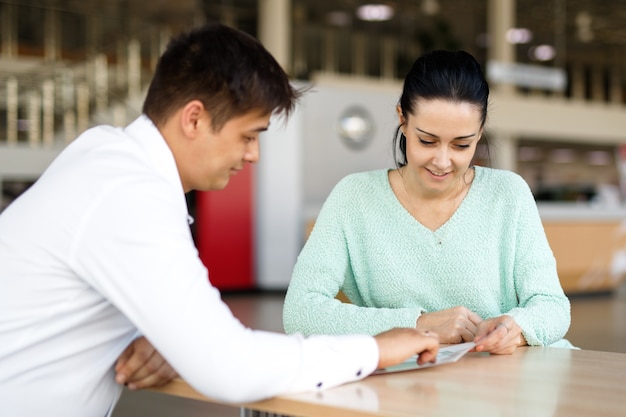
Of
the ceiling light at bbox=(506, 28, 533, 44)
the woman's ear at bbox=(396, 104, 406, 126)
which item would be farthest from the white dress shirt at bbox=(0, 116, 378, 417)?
the ceiling light at bbox=(506, 28, 533, 44)

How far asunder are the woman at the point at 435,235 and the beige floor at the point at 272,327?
6.58 feet

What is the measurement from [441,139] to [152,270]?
0.94 m

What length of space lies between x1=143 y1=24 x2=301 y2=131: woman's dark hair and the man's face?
0.5 inches

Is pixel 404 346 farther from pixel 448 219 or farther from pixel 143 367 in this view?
pixel 448 219

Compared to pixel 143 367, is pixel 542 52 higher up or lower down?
higher up

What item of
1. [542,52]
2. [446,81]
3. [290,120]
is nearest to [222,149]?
[446,81]

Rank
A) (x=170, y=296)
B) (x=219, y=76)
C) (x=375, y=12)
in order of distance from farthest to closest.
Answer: (x=375, y=12), (x=219, y=76), (x=170, y=296)

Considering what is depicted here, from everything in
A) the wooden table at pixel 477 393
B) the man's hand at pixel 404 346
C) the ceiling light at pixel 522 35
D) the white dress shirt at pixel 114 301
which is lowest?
the wooden table at pixel 477 393

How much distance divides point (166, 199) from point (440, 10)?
727 inches

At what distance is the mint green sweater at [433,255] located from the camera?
1944 millimetres

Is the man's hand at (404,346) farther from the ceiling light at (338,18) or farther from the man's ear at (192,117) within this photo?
the ceiling light at (338,18)

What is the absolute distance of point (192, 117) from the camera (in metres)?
1.29

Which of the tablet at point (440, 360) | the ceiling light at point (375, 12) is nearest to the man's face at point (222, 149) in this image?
the tablet at point (440, 360)

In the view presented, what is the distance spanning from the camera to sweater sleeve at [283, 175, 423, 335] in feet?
5.90
